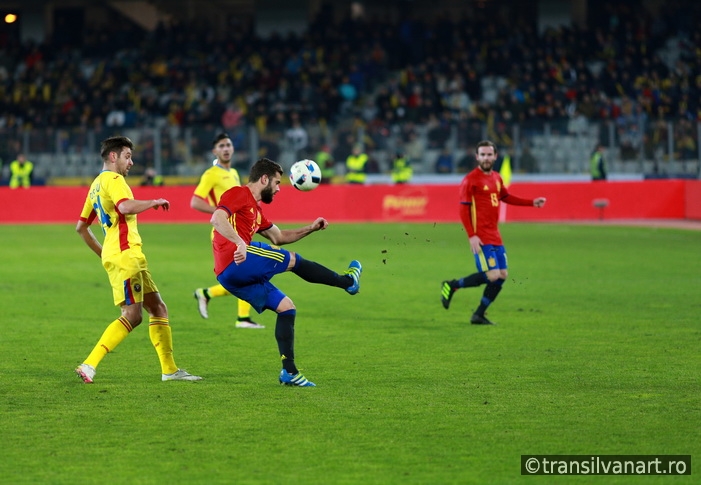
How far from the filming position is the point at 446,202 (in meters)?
32.1

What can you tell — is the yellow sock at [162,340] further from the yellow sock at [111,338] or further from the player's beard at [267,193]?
the player's beard at [267,193]

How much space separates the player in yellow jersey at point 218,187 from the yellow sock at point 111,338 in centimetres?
364

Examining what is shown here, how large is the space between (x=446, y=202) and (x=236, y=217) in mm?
23850

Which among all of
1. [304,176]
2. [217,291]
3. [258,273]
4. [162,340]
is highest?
[304,176]

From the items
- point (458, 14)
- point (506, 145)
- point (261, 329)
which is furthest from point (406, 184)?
point (261, 329)

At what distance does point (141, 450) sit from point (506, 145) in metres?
28.4

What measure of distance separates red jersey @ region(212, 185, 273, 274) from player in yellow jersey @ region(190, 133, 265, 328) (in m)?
3.63

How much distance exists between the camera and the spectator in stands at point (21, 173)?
1357 inches

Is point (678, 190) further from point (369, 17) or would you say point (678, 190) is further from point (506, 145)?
point (369, 17)

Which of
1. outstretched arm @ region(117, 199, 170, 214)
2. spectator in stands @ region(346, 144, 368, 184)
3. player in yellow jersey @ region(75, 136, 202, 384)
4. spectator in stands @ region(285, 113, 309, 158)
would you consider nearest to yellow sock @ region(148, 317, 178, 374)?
player in yellow jersey @ region(75, 136, 202, 384)

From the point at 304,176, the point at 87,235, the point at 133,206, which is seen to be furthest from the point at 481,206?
the point at 133,206

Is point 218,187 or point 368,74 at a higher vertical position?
point 368,74

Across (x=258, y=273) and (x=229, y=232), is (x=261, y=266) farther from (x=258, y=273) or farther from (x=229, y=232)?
(x=229, y=232)

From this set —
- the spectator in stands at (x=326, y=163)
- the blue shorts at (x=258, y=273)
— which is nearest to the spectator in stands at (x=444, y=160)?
the spectator in stands at (x=326, y=163)
